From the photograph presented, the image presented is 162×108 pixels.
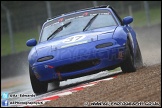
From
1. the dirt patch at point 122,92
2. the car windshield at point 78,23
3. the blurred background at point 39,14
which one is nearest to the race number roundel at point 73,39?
the car windshield at point 78,23

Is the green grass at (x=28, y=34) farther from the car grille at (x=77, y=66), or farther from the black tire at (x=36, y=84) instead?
the car grille at (x=77, y=66)

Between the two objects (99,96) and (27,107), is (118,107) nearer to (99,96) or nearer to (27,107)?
(99,96)

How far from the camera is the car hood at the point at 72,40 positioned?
9.01 metres

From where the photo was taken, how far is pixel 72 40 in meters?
9.15

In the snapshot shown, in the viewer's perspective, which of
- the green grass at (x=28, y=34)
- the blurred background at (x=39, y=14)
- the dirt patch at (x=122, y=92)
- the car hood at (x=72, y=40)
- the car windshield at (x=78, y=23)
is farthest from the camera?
the blurred background at (x=39, y=14)

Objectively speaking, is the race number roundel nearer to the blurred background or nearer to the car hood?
the car hood

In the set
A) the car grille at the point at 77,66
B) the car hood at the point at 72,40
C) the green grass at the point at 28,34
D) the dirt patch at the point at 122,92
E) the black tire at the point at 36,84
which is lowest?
the green grass at the point at 28,34

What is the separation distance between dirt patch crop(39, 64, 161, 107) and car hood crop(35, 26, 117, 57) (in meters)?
1.29

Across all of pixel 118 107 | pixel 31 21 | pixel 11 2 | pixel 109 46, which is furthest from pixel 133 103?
pixel 11 2

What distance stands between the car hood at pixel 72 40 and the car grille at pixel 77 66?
37cm

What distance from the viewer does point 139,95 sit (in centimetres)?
618

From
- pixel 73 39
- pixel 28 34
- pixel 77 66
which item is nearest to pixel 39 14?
pixel 28 34

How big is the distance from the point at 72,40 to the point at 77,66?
22.2 inches

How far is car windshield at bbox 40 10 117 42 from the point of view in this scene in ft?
33.1
